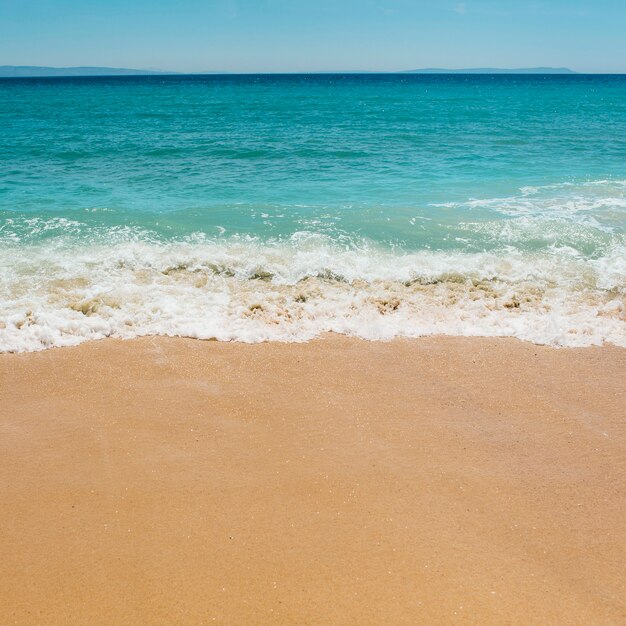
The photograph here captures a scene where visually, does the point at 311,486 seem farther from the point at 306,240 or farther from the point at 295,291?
the point at 306,240

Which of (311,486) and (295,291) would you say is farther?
(295,291)

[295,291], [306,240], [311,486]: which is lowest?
[311,486]

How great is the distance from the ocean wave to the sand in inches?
22.2

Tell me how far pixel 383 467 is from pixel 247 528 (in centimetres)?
140

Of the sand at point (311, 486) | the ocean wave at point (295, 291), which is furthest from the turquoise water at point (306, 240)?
the sand at point (311, 486)

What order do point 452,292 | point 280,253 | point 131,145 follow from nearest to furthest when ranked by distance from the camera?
1. point 452,292
2. point 280,253
3. point 131,145

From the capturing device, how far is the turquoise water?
7.50 m

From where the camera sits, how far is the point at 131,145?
21.6 meters

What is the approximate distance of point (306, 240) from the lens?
10.8 m

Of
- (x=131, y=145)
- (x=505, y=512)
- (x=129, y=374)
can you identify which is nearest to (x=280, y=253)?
(x=129, y=374)

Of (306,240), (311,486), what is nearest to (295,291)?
(306,240)

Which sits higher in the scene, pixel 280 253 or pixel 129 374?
pixel 280 253

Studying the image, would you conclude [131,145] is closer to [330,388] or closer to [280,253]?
[280,253]

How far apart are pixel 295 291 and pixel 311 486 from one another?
4417 millimetres
